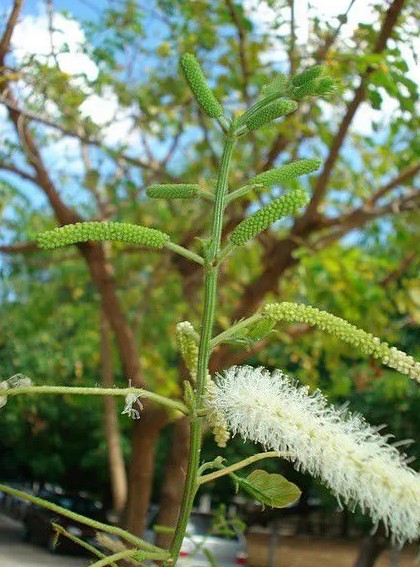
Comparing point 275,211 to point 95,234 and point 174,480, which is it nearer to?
point 95,234

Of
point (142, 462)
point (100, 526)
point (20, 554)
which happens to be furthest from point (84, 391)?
point (20, 554)

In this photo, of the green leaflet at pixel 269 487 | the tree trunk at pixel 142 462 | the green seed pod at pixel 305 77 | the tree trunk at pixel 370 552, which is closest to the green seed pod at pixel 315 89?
the green seed pod at pixel 305 77

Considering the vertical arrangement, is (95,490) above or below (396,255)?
below

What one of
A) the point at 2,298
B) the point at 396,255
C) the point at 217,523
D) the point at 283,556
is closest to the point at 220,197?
the point at 217,523

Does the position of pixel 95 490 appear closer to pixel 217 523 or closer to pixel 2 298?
pixel 2 298

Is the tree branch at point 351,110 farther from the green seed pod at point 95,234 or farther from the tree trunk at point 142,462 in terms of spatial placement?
the green seed pod at point 95,234
